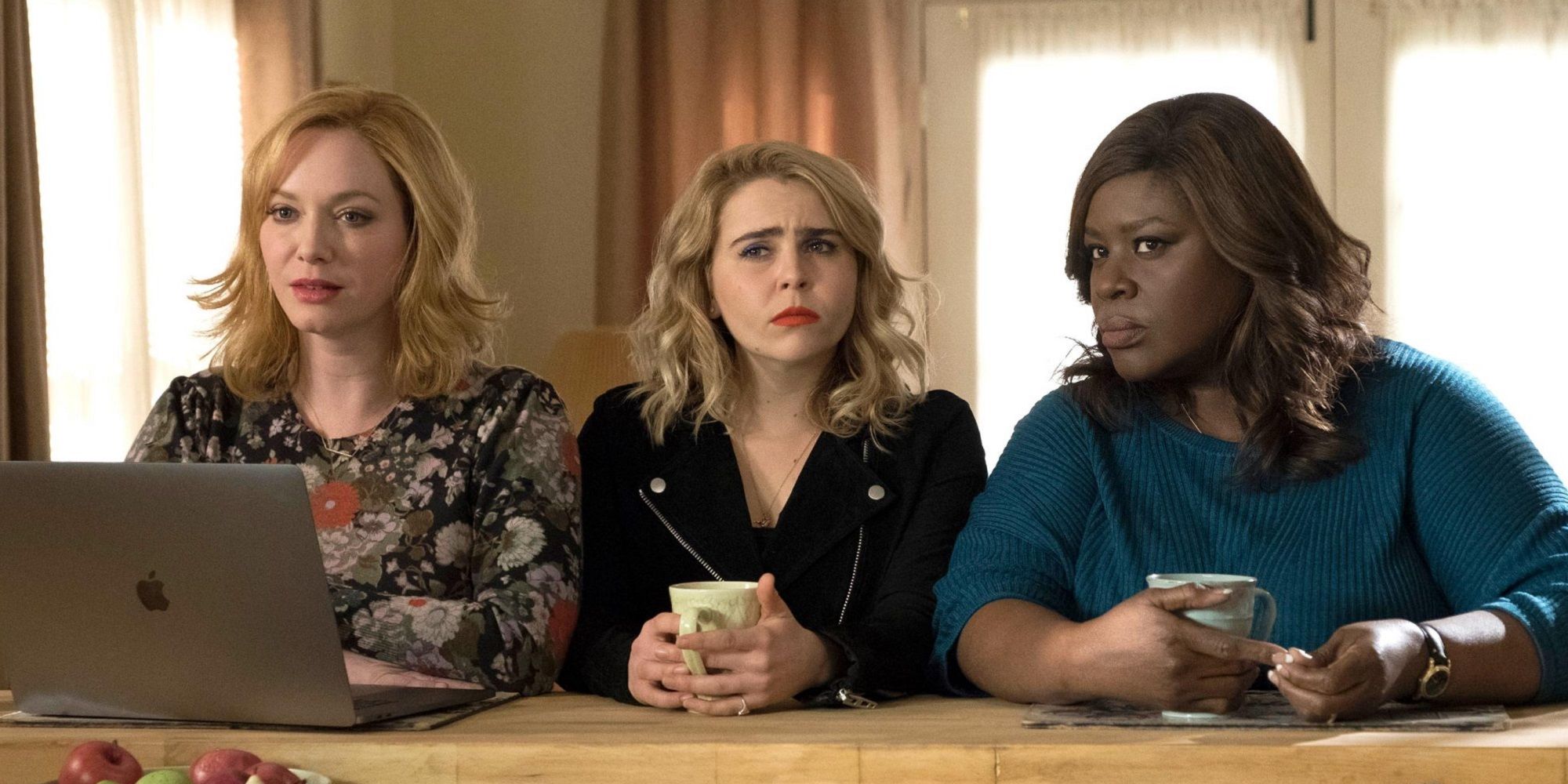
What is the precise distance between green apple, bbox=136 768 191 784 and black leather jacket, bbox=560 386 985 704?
25.0 inches

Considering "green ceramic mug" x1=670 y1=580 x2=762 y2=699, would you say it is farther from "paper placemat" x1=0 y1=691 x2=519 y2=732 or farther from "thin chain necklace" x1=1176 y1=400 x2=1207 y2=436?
"thin chain necklace" x1=1176 y1=400 x2=1207 y2=436

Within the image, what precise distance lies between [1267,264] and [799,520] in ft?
2.11

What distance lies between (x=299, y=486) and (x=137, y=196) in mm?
2445

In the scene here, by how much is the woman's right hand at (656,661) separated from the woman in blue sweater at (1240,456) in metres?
0.30

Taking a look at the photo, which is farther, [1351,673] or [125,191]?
[125,191]

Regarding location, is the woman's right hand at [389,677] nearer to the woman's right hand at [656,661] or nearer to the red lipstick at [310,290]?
the woman's right hand at [656,661]

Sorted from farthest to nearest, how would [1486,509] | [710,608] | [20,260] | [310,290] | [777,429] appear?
[20,260], [777,429], [310,290], [1486,509], [710,608]

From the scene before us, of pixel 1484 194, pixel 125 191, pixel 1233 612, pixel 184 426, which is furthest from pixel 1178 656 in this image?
pixel 1484 194

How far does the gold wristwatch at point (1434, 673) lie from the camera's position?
1.36m

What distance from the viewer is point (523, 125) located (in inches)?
189

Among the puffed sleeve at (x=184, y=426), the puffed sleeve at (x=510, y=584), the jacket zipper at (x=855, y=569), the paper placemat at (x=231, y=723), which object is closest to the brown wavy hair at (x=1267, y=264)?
the jacket zipper at (x=855, y=569)

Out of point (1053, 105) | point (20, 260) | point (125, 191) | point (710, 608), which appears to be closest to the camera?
point (710, 608)

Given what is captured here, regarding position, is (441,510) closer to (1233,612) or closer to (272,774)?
(272,774)

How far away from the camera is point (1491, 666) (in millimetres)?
1389
